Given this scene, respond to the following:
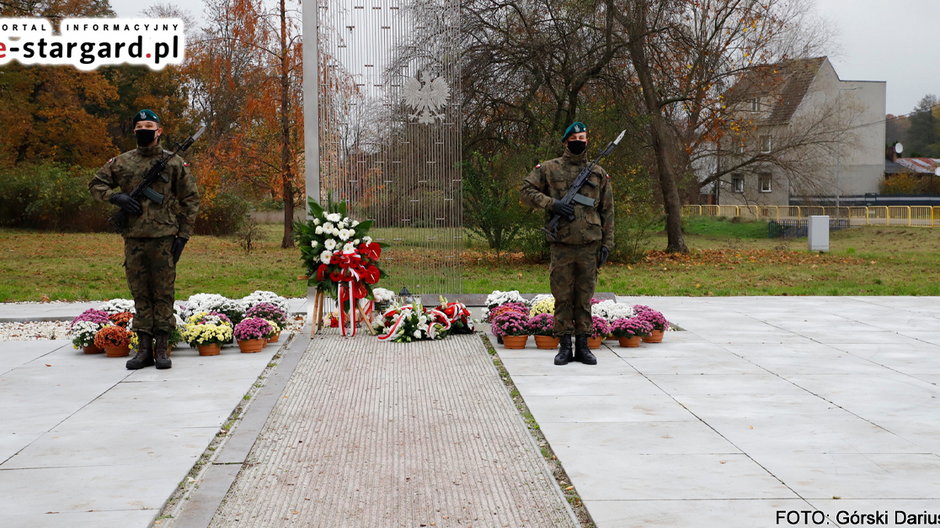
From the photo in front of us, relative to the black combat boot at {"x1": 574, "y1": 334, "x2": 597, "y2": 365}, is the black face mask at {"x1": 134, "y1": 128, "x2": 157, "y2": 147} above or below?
above

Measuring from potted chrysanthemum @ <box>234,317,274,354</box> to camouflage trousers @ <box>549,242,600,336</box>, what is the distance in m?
3.04

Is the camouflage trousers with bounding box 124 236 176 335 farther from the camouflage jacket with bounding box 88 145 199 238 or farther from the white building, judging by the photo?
the white building

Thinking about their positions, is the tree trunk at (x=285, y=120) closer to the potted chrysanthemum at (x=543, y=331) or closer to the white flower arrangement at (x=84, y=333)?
the white flower arrangement at (x=84, y=333)

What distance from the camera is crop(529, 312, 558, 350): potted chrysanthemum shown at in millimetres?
9938

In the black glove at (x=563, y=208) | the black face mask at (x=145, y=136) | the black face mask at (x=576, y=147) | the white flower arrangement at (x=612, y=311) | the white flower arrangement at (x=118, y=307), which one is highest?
the black face mask at (x=145, y=136)

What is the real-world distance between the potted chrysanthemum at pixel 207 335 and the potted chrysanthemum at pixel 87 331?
87 cm

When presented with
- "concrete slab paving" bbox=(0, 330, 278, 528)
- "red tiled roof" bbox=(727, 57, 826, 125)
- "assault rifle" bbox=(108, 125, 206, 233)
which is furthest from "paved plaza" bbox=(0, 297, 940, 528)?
"red tiled roof" bbox=(727, 57, 826, 125)

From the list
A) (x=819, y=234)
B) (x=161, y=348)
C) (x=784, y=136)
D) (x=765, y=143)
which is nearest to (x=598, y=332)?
(x=161, y=348)

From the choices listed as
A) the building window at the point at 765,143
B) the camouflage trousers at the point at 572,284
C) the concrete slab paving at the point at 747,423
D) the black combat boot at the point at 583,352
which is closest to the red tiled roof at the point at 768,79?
the building window at the point at 765,143

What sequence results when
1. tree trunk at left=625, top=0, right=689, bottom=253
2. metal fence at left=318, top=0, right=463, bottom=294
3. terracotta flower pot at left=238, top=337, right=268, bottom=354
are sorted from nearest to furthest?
terracotta flower pot at left=238, top=337, right=268, bottom=354 → metal fence at left=318, top=0, right=463, bottom=294 → tree trunk at left=625, top=0, right=689, bottom=253

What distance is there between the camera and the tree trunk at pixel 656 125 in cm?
2298

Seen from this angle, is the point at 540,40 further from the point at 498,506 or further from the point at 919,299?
the point at 498,506

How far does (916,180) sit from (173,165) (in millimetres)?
54770

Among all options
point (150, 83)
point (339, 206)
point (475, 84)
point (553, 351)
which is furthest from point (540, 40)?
point (150, 83)
